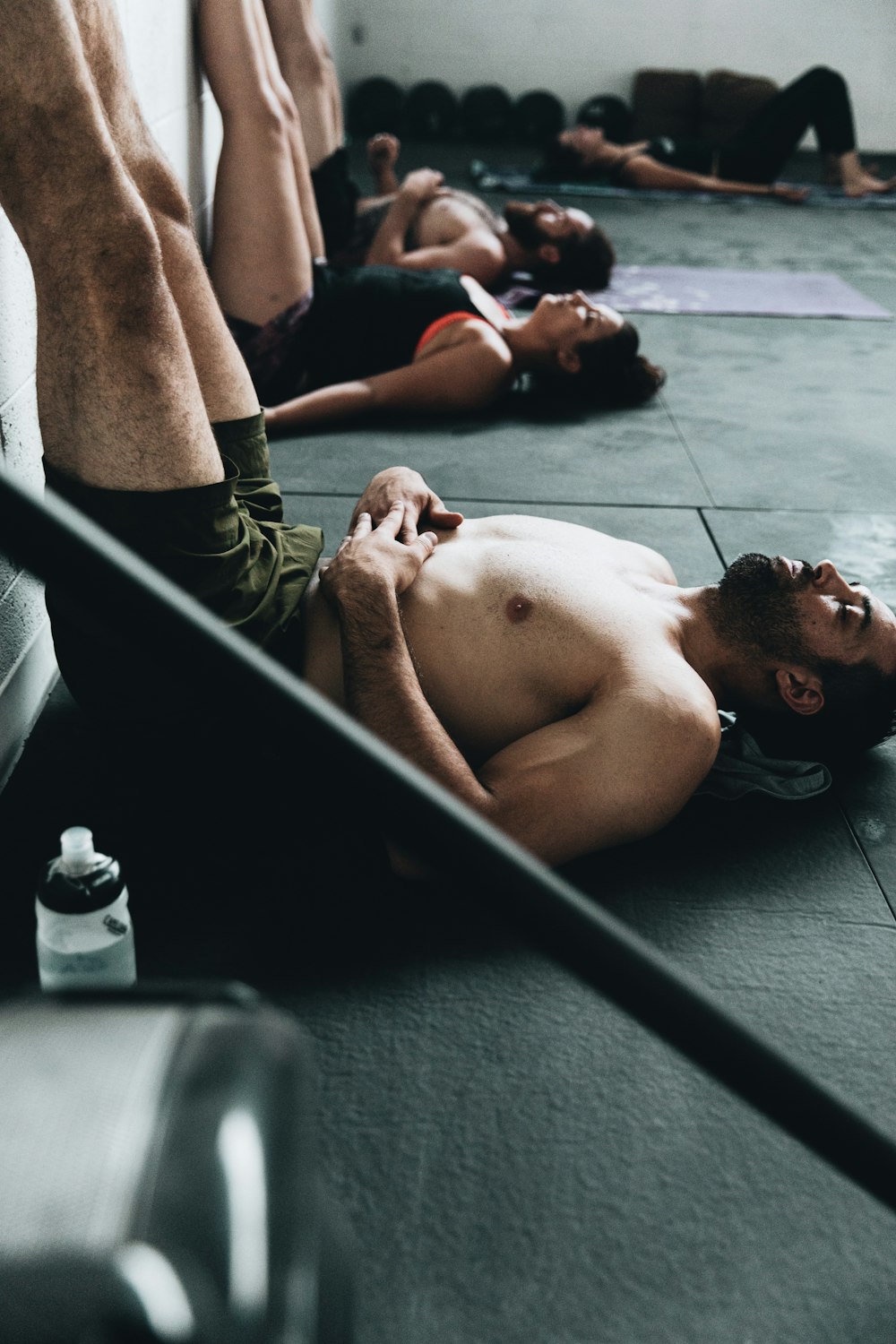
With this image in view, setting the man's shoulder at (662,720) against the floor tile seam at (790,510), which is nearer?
the man's shoulder at (662,720)

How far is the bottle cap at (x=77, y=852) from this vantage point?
124 centimetres

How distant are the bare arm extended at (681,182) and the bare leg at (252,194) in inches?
160

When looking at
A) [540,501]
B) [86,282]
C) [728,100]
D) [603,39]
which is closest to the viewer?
[86,282]

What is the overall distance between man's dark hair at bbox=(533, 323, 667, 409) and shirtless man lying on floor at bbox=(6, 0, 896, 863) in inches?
61.3

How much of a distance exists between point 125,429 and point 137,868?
60 centimetres

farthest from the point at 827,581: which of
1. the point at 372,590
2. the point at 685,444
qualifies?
the point at 685,444

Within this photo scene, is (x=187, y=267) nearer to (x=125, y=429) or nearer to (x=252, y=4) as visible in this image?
(x=125, y=429)

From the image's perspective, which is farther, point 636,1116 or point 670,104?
point 670,104

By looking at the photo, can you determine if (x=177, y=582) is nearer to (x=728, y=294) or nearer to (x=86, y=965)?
(x=86, y=965)

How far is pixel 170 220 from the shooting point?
188 cm

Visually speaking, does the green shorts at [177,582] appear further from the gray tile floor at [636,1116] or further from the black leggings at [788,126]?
the black leggings at [788,126]

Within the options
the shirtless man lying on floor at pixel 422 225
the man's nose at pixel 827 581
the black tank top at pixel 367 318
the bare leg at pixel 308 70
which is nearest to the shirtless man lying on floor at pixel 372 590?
the man's nose at pixel 827 581

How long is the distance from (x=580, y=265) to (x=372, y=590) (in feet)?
9.84

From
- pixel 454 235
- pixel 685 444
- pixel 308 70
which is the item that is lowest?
pixel 685 444
